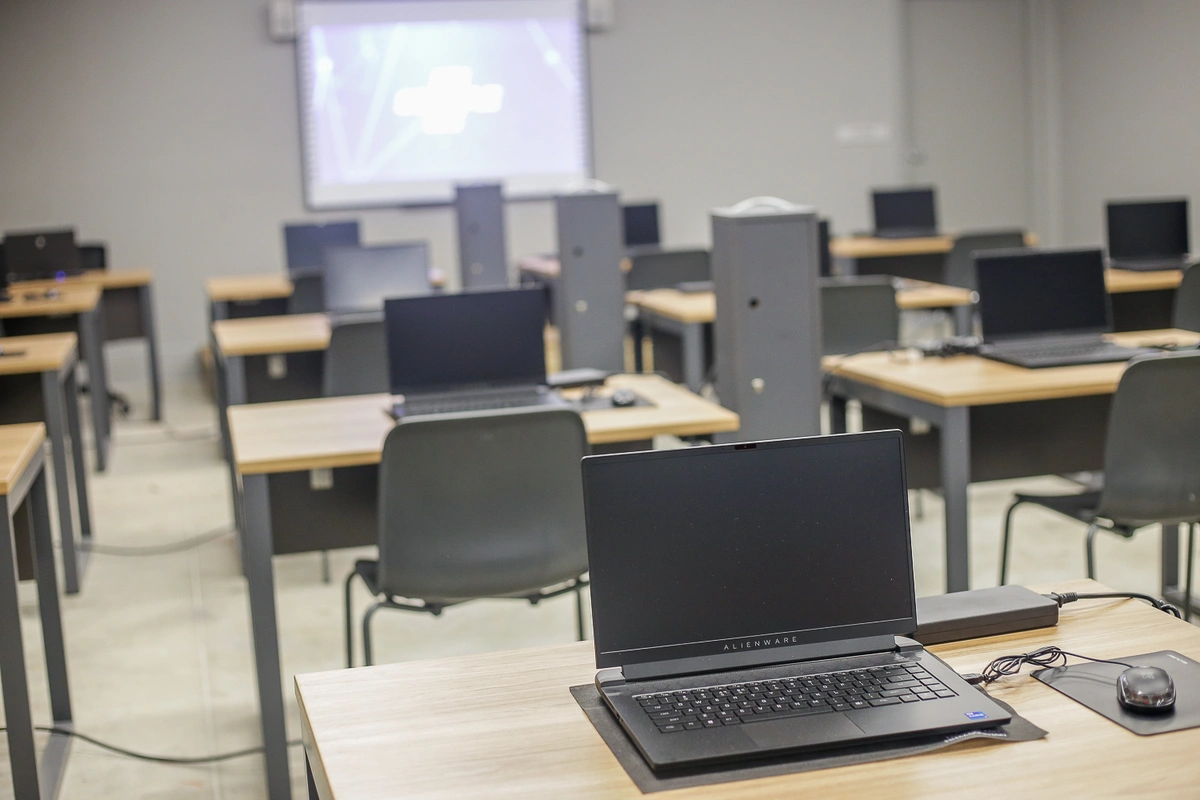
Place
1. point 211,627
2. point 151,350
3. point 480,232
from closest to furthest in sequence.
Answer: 1. point 211,627
2. point 480,232
3. point 151,350

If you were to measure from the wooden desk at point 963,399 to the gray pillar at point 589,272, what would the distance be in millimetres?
1524

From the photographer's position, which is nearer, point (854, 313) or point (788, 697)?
point (788, 697)

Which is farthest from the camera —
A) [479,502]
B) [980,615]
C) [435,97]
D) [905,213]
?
[435,97]

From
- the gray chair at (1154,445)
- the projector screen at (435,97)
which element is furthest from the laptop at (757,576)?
the projector screen at (435,97)

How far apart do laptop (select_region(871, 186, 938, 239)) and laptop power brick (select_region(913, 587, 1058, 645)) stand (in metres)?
6.50

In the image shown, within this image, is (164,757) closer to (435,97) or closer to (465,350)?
(465,350)

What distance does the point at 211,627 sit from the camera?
3.74 m

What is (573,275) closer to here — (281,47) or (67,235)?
(67,235)

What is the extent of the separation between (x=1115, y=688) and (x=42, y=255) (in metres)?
6.69

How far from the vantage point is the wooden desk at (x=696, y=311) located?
4.88m

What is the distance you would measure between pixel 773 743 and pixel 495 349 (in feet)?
6.38

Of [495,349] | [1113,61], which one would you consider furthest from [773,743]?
[1113,61]

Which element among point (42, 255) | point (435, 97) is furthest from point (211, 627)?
point (435, 97)

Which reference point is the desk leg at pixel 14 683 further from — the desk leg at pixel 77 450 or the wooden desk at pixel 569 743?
the desk leg at pixel 77 450
